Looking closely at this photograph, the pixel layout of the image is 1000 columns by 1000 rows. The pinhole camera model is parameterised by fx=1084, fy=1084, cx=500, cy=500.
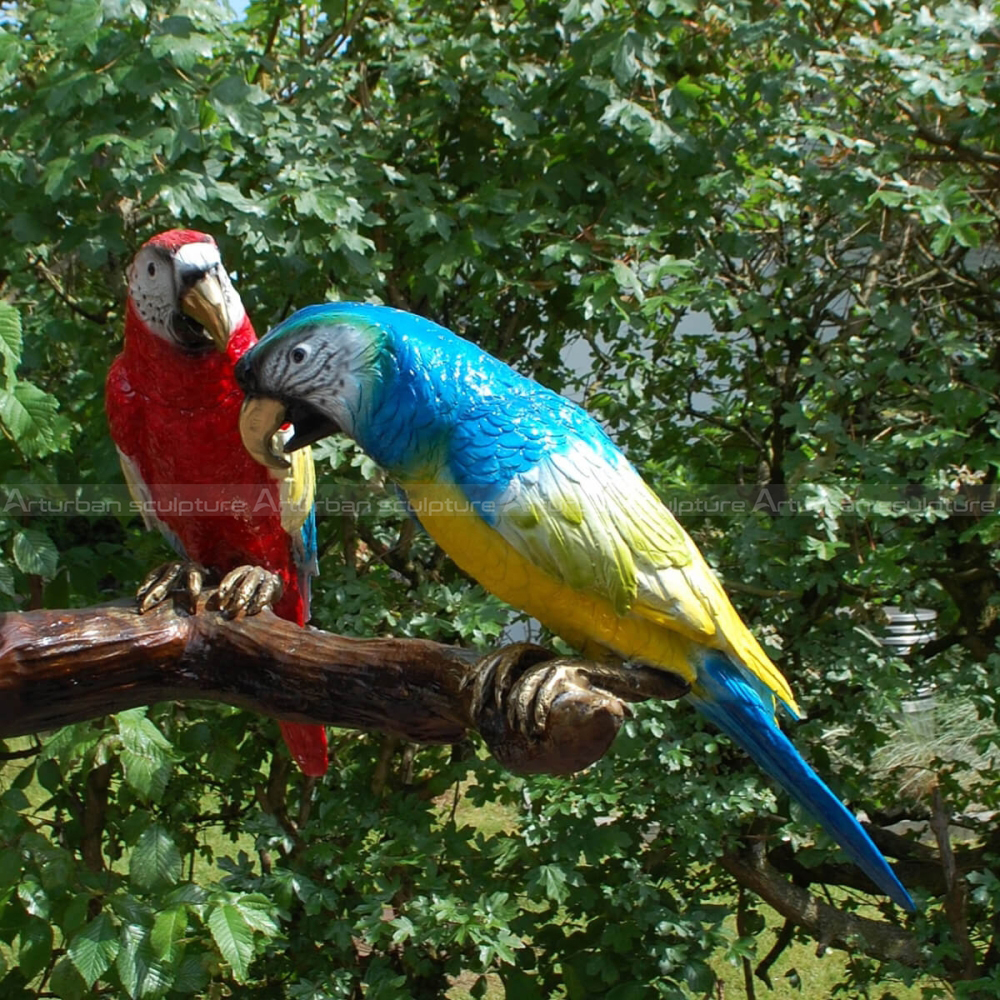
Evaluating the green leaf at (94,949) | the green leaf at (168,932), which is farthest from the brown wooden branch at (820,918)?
the green leaf at (94,949)

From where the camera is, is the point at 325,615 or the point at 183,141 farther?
the point at 325,615

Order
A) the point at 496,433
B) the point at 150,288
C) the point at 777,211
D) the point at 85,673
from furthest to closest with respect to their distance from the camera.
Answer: the point at 777,211
the point at 150,288
the point at 85,673
the point at 496,433

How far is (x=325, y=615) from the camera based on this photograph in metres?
2.37

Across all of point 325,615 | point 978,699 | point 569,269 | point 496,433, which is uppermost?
point 569,269

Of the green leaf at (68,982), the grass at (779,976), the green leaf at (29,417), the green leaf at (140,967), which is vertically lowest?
the grass at (779,976)

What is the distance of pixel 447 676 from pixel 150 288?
78 centimetres

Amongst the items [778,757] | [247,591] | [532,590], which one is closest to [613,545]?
[532,590]

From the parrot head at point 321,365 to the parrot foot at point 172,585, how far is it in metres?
0.36

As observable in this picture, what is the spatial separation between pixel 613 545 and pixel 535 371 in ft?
4.91

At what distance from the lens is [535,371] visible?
107 inches

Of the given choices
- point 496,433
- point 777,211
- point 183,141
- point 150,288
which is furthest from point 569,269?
point 496,433

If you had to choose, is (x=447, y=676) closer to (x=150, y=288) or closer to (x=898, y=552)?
(x=150, y=288)

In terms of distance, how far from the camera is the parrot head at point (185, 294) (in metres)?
1.59

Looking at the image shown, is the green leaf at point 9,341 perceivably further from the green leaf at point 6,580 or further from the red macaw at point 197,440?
the green leaf at point 6,580
